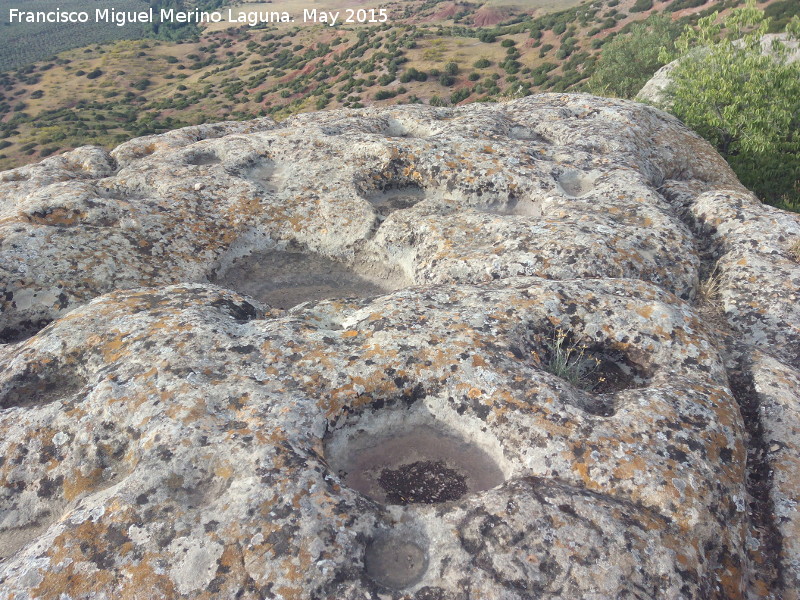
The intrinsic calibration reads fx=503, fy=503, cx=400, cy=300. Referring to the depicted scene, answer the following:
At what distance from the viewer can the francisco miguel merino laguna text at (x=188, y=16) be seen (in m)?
155

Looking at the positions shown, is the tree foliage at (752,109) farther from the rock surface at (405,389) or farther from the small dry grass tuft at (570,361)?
the small dry grass tuft at (570,361)

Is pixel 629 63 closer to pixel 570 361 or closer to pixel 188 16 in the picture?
pixel 570 361

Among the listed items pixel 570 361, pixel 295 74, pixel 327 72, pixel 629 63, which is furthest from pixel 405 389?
pixel 295 74

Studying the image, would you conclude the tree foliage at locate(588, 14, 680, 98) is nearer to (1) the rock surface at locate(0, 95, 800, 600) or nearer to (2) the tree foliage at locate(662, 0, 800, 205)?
(2) the tree foliage at locate(662, 0, 800, 205)

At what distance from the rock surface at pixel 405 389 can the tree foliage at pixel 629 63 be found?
38597mm

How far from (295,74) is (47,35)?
98678 mm

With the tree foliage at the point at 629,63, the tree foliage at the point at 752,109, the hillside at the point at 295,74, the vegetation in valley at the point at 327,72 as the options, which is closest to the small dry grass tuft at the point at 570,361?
the tree foliage at the point at 752,109

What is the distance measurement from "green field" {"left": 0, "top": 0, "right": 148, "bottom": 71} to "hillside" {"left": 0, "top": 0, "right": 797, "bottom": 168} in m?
12.1

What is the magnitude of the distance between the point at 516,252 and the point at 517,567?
16.9 feet

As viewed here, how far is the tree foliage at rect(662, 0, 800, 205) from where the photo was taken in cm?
1719

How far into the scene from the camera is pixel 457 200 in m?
10.2

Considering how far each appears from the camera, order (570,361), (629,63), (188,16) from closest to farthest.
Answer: (570,361) → (629,63) → (188,16)

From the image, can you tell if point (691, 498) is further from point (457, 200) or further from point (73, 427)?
point (457, 200)

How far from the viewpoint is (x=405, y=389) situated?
219 inches
